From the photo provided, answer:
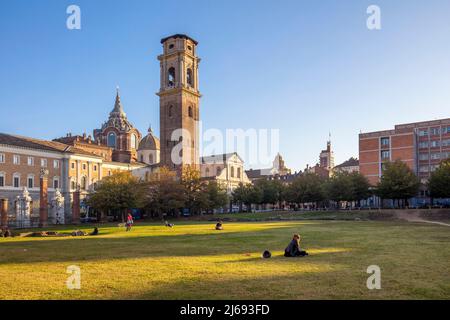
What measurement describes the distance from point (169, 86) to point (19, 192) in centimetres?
3837

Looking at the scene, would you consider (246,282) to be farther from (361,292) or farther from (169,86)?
(169,86)

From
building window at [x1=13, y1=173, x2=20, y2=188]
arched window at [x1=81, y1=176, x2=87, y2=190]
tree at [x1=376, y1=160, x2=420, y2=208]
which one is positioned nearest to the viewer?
tree at [x1=376, y1=160, x2=420, y2=208]

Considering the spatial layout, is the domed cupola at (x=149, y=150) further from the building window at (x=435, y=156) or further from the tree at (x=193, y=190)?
the building window at (x=435, y=156)

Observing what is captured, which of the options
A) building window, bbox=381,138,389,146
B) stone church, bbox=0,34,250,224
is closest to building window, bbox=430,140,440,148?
building window, bbox=381,138,389,146

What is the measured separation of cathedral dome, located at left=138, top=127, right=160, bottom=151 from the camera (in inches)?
4380

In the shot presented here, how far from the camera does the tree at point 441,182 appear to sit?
59406 millimetres

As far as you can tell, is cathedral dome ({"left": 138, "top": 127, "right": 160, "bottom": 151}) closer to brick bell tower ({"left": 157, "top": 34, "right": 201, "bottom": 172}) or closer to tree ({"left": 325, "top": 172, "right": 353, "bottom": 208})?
brick bell tower ({"left": 157, "top": 34, "right": 201, "bottom": 172})

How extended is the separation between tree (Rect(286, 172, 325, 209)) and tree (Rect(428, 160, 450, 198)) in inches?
752

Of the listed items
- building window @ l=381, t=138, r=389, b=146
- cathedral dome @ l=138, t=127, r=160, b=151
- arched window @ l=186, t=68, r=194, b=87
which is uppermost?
arched window @ l=186, t=68, r=194, b=87

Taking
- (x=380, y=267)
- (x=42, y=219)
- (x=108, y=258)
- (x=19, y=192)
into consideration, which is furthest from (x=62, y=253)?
(x=19, y=192)

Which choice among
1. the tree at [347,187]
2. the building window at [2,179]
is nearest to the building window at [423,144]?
the tree at [347,187]

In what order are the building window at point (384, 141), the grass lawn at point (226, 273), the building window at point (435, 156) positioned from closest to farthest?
the grass lawn at point (226, 273), the building window at point (435, 156), the building window at point (384, 141)

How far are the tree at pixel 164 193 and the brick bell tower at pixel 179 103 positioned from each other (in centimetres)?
1237
